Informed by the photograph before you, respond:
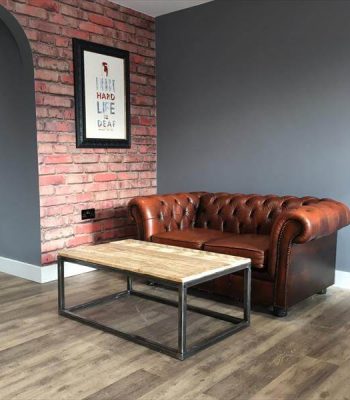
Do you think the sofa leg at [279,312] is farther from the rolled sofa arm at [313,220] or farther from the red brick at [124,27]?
the red brick at [124,27]

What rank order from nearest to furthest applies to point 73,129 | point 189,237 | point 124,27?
point 189,237, point 73,129, point 124,27

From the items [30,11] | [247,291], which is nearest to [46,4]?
[30,11]

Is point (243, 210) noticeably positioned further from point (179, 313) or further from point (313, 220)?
point (179, 313)

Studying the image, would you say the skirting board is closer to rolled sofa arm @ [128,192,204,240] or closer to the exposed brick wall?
the exposed brick wall

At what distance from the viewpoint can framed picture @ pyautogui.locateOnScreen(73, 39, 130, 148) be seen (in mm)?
3910

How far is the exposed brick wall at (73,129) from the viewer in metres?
3.63

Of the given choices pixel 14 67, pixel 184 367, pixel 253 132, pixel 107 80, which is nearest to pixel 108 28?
pixel 107 80

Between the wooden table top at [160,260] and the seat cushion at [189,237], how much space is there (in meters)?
0.35

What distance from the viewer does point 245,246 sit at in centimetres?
305

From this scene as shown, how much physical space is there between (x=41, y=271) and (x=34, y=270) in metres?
0.09

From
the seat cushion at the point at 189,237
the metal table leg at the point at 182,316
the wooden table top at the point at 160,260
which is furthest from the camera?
the seat cushion at the point at 189,237

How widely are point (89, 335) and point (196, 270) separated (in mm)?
776

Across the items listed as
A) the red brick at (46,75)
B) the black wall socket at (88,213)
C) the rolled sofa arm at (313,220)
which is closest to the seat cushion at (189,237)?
the rolled sofa arm at (313,220)

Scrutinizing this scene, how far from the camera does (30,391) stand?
6.54ft
